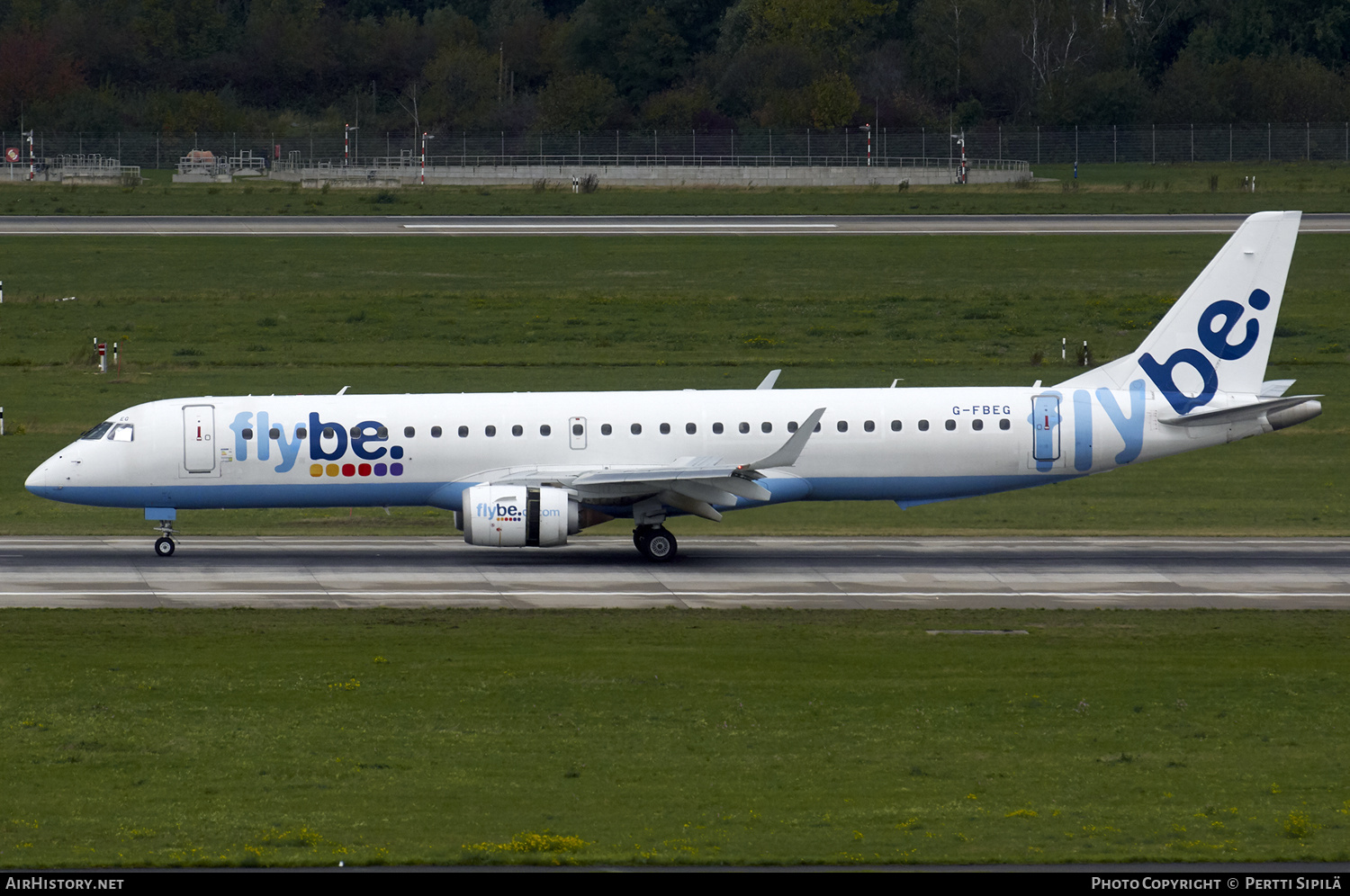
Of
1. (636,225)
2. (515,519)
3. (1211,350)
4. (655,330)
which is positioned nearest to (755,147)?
(636,225)

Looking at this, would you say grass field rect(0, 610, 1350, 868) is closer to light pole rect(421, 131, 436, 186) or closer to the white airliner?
the white airliner

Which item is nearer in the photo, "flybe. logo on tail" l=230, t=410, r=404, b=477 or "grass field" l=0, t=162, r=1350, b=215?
"flybe. logo on tail" l=230, t=410, r=404, b=477

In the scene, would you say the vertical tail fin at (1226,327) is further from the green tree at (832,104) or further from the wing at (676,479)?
the green tree at (832,104)

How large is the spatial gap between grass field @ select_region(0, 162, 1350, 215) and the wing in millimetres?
67458

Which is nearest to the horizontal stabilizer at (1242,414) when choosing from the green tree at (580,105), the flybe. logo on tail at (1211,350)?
the flybe. logo on tail at (1211,350)

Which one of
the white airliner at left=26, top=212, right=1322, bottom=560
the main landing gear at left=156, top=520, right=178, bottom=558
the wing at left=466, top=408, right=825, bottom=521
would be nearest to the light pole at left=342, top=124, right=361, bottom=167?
the main landing gear at left=156, top=520, right=178, bottom=558

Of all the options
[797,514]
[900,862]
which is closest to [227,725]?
[900,862]

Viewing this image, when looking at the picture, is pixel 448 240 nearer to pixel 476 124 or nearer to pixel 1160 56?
A: pixel 476 124

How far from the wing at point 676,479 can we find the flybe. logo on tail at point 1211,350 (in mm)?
8627

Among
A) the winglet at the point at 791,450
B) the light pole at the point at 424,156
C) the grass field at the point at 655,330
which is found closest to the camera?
the winglet at the point at 791,450

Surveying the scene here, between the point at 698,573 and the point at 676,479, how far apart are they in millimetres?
2207

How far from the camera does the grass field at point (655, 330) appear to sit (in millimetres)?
47031

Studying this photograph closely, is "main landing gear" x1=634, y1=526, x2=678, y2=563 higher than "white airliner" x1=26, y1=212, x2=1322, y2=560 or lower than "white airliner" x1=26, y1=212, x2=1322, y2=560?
lower

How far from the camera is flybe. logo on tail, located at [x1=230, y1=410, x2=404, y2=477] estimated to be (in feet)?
128
